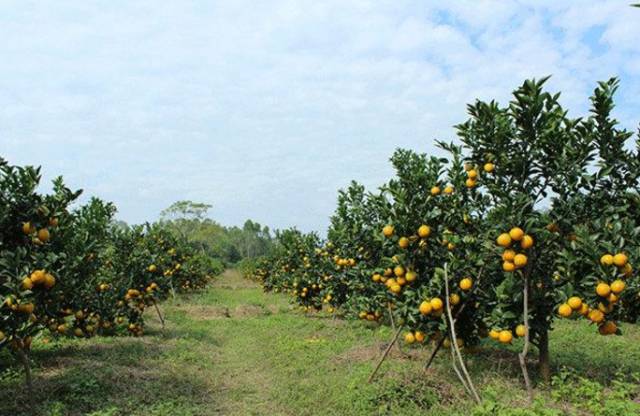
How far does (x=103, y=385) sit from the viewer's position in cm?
748

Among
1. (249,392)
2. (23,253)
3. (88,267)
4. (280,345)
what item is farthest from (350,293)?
(23,253)

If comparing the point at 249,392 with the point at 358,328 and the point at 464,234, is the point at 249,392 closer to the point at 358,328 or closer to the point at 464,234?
the point at 464,234

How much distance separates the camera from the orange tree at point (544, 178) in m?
5.84

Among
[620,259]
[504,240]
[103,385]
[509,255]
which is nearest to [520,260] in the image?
[509,255]

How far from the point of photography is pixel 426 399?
21.8 ft

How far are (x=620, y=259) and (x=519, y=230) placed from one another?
103 cm

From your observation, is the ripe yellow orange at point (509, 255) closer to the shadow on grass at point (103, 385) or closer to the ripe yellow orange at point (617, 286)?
the ripe yellow orange at point (617, 286)

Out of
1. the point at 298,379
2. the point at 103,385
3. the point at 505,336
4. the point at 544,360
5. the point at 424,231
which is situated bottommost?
the point at 298,379

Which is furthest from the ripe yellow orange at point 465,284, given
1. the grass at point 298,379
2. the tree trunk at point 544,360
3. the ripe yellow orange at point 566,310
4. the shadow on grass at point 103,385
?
the shadow on grass at point 103,385

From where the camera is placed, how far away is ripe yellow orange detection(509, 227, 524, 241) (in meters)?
5.54

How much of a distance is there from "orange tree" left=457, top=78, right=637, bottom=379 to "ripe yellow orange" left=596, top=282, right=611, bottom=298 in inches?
16.5

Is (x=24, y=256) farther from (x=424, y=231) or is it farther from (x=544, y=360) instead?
(x=544, y=360)

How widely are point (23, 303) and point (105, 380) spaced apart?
9.61ft

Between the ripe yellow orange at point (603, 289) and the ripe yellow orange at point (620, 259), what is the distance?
0.26m
